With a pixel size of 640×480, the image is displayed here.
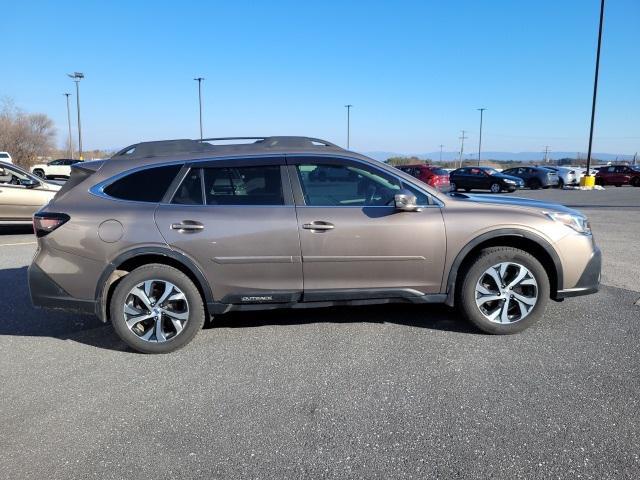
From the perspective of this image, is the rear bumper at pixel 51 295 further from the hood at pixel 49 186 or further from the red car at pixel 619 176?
the red car at pixel 619 176

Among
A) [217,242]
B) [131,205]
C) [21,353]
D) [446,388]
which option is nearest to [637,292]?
[446,388]

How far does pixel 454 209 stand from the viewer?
4.30 m

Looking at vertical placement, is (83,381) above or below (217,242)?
below

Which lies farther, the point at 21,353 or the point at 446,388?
the point at 21,353

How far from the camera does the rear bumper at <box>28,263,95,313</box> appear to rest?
408cm

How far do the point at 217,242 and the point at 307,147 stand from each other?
119cm

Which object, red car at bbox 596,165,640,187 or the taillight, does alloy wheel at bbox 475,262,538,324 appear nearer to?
the taillight

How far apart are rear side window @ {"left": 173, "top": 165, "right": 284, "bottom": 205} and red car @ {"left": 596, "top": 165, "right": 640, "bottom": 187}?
35638 millimetres

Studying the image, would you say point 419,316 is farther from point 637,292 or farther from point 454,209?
point 637,292

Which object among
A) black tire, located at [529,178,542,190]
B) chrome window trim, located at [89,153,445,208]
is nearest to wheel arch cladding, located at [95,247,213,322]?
chrome window trim, located at [89,153,445,208]

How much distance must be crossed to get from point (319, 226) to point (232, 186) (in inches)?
32.6

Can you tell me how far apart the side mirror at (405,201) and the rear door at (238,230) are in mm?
854

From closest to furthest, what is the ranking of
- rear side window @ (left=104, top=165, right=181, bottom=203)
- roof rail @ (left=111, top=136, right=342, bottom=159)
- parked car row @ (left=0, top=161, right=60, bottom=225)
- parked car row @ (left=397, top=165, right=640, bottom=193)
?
rear side window @ (left=104, top=165, right=181, bottom=203) < roof rail @ (left=111, top=136, right=342, bottom=159) < parked car row @ (left=0, top=161, right=60, bottom=225) < parked car row @ (left=397, top=165, right=640, bottom=193)

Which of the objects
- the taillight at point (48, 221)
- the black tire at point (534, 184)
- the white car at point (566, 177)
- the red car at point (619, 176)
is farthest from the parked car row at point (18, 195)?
the red car at point (619, 176)
